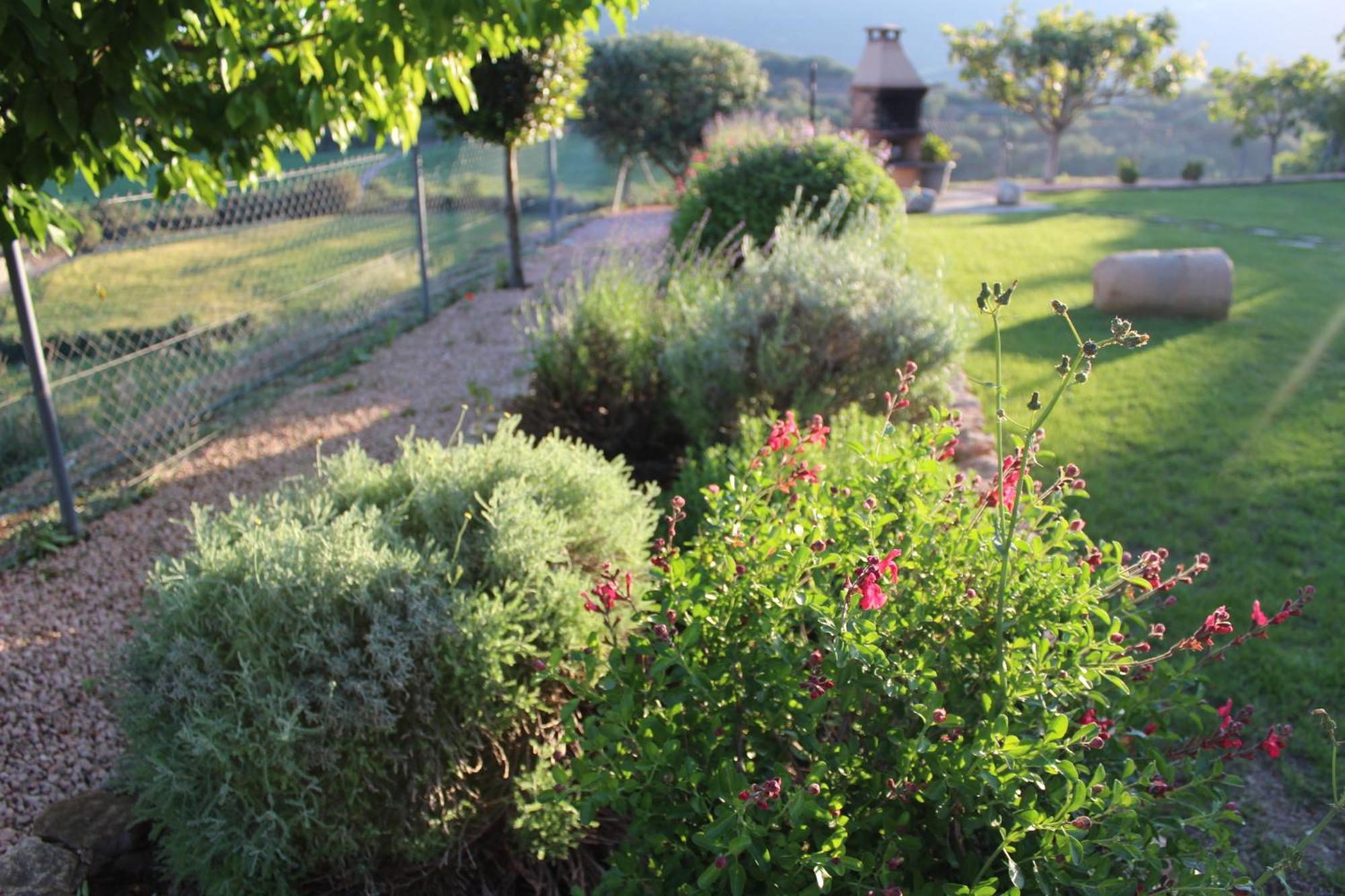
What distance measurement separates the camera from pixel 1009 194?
1717 cm

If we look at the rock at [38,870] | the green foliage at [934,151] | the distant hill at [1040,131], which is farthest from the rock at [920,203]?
the rock at [38,870]

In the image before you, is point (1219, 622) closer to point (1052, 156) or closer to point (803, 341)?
point (803, 341)

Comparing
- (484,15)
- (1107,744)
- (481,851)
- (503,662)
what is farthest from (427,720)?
(484,15)

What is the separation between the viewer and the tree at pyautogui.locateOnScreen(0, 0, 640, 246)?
7.74 ft

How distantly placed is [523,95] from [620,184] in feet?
26.7

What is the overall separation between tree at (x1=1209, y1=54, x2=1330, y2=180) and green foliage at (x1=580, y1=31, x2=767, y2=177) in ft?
44.7

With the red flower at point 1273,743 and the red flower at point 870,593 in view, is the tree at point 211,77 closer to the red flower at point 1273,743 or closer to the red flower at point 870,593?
the red flower at point 870,593

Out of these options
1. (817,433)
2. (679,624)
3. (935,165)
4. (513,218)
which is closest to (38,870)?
(679,624)

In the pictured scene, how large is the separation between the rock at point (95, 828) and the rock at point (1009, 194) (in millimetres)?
17322

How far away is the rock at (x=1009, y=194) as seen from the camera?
17.2 meters

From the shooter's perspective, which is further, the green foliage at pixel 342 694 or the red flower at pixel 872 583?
the green foliage at pixel 342 694

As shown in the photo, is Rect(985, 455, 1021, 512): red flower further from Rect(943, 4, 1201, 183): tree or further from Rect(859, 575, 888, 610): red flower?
Rect(943, 4, 1201, 183): tree

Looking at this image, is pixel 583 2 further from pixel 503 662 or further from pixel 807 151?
pixel 807 151

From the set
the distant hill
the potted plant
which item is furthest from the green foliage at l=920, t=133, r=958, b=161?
the distant hill
